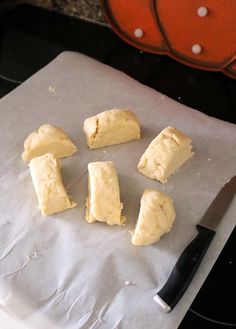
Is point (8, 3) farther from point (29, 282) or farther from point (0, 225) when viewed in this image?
point (29, 282)

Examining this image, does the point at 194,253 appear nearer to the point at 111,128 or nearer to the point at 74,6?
the point at 111,128

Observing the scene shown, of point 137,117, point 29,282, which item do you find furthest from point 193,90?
point 29,282

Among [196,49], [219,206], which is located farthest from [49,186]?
[196,49]

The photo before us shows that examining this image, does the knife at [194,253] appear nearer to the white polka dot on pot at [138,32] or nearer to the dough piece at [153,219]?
the dough piece at [153,219]

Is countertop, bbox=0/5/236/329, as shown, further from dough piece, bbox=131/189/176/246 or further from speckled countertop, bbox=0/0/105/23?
dough piece, bbox=131/189/176/246

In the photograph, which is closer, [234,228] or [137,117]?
[234,228]

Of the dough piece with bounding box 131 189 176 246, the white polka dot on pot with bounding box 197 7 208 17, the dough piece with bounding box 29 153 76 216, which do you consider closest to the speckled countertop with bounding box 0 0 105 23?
the white polka dot on pot with bounding box 197 7 208 17

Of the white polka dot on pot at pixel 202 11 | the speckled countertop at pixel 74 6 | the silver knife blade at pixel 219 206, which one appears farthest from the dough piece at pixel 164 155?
the speckled countertop at pixel 74 6
